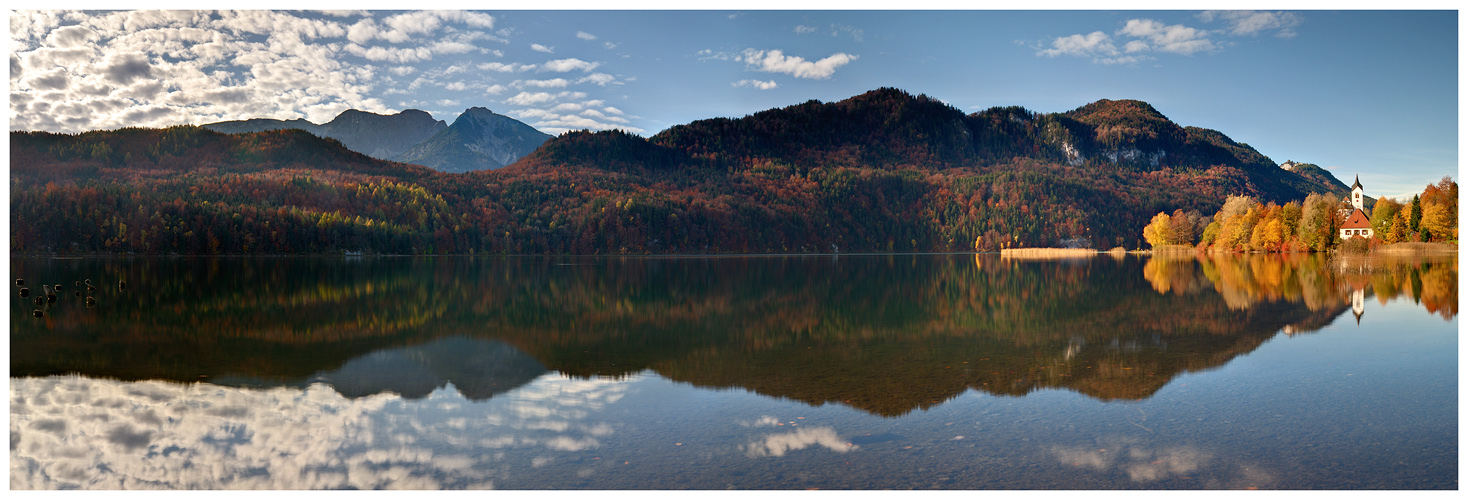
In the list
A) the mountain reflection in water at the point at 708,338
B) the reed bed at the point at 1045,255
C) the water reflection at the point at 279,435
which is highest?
the mountain reflection in water at the point at 708,338

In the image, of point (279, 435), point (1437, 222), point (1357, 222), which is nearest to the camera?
point (279, 435)

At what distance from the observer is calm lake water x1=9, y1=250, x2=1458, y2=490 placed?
723 cm

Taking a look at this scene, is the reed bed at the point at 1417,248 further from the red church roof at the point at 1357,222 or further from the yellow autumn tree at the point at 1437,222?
the red church roof at the point at 1357,222

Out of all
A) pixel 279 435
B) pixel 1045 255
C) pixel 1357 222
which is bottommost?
pixel 1045 255

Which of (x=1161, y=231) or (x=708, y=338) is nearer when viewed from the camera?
(x=708, y=338)

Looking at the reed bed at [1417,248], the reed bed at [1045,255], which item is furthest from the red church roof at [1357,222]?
the reed bed at [1045,255]

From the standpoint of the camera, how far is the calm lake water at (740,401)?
7.23m

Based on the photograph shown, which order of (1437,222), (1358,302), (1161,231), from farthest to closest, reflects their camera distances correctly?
(1161,231)
(1437,222)
(1358,302)

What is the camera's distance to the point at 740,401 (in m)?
10.1

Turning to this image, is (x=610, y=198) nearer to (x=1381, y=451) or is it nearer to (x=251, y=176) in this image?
(x=251, y=176)

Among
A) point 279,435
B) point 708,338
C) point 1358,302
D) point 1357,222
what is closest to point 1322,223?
point 1357,222

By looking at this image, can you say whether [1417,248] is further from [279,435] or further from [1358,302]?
[279,435]

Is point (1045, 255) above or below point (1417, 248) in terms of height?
below
